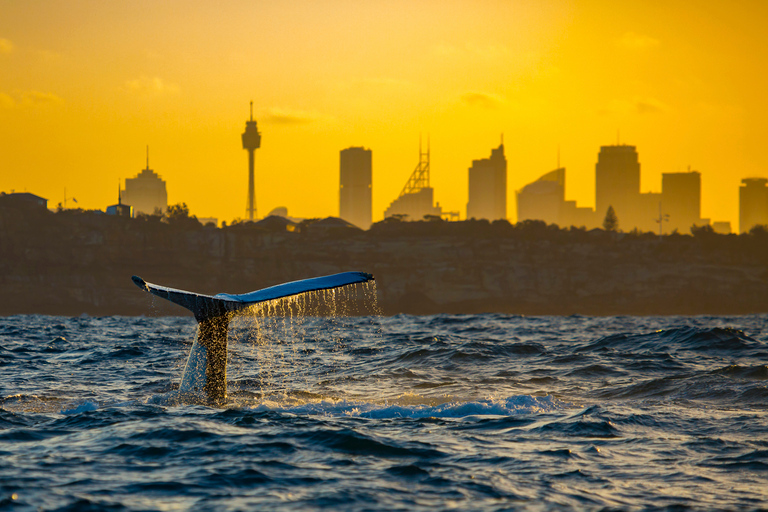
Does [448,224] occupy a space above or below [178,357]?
above

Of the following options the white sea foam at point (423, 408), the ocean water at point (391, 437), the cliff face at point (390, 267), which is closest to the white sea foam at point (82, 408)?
the ocean water at point (391, 437)

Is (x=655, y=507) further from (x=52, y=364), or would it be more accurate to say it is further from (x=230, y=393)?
(x=52, y=364)

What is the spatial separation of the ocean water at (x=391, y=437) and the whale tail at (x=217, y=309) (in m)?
0.91

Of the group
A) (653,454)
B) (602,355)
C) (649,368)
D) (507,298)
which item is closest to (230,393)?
(653,454)

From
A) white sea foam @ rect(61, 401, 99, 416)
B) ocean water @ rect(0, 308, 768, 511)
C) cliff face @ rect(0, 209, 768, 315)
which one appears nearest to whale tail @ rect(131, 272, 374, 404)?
ocean water @ rect(0, 308, 768, 511)

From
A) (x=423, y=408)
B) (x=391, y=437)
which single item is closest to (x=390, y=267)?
(x=423, y=408)

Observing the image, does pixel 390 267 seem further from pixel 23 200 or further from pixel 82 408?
pixel 82 408

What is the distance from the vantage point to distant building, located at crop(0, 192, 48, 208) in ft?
527

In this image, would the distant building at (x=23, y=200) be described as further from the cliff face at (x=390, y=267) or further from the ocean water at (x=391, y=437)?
the ocean water at (x=391, y=437)

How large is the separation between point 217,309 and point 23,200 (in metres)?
165

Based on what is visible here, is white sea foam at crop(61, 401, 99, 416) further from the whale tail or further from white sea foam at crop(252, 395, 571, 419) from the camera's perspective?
white sea foam at crop(252, 395, 571, 419)

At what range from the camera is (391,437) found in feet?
47.8

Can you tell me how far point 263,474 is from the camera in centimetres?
1184

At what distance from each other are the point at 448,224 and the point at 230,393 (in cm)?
16825
